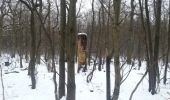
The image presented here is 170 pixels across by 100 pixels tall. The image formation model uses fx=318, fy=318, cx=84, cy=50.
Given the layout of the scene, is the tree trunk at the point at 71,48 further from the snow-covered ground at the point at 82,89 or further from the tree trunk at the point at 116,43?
the snow-covered ground at the point at 82,89

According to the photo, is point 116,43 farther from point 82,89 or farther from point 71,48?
point 82,89

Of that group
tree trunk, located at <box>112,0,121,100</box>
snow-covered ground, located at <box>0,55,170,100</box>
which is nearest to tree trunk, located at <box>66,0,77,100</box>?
tree trunk, located at <box>112,0,121,100</box>

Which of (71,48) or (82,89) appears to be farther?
(82,89)

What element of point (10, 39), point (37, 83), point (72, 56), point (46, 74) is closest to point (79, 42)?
point (46, 74)

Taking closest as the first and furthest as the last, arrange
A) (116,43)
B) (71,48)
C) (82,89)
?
(116,43) < (71,48) < (82,89)

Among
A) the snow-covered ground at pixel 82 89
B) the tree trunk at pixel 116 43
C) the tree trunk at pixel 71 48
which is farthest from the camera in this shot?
the snow-covered ground at pixel 82 89

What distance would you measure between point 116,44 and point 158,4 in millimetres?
9987

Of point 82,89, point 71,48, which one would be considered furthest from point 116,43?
point 82,89

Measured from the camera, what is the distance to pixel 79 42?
76.2 feet

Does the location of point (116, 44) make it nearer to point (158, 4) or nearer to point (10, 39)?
point (158, 4)

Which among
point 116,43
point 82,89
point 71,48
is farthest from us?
point 82,89

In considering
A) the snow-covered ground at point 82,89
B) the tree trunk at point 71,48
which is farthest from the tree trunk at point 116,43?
the snow-covered ground at point 82,89

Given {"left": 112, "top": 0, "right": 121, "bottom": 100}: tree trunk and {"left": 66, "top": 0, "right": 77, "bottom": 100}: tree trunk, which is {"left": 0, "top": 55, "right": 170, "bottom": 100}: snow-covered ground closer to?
{"left": 66, "top": 0, "right": 77, "bottom": 100}: tree trunk

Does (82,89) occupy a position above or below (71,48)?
below
